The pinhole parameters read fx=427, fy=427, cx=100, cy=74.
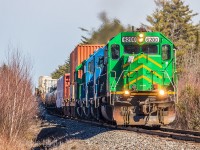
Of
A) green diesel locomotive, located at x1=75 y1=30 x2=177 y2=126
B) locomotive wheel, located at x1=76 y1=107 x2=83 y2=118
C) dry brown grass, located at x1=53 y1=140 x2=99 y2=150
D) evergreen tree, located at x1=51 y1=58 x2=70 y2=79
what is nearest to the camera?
dry brown grass, located at x1=53 y1=140 x2=99 y2=150

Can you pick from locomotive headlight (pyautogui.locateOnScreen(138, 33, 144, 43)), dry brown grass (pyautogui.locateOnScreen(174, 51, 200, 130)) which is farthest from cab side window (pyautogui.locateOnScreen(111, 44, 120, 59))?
dry brown grass (pyautogui.locateOnScreen(174, 51, 200, 130))

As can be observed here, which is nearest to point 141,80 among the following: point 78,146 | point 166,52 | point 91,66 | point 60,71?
point 166,52

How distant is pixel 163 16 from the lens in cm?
5066

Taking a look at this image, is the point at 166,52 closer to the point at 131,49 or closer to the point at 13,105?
the point at 131,49

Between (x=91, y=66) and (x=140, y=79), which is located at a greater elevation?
(x=91, y=66)

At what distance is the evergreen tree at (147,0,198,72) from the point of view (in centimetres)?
4725

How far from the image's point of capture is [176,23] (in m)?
51.9

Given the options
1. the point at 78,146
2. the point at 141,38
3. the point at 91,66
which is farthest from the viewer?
the point at 91,66

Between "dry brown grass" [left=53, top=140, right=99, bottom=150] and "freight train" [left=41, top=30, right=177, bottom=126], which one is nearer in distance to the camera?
"dry brown grass" [left=53, top=140, right=99, bottom=150]

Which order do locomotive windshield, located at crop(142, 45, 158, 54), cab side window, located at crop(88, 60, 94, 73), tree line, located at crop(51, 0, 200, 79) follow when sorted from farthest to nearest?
tree line, located at crop(51, 0, 200, 79)
cab side window, located at crop(88, 60, 94, 73)
locomotive windshield, located at crop(142, 45, 158, 54)

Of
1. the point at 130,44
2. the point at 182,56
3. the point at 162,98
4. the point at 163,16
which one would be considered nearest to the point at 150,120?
the point at 162,98

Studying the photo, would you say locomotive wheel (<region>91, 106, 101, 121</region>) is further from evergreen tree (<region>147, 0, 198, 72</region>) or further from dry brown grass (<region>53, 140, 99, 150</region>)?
evergreen tree (<region>147, 0, 198, 72</region>)

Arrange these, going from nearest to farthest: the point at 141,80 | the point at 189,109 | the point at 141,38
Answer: the point at 141,80
the point at 141,38
the point at 189,109

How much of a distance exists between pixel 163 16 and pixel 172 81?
119 ft
